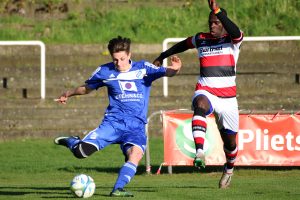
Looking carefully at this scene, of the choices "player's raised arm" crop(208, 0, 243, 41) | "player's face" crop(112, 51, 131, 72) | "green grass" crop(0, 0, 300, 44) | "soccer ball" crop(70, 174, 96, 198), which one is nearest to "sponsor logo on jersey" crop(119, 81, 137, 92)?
"player's face" crop(112, 51, 131, 72)

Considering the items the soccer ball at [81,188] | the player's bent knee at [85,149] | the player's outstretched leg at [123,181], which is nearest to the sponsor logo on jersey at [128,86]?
the player's bent knee at [85,149]

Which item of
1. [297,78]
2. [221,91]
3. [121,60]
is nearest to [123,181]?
[121,60]

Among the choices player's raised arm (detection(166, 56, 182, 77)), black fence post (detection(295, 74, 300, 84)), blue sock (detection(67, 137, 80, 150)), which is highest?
player's raised arm (detection(166, 56, 182, 77))

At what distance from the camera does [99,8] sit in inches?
977

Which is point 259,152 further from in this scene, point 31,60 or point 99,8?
point 99,8

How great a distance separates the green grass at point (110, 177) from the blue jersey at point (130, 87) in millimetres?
1033

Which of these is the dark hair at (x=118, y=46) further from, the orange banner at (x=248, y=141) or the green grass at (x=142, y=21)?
the green grass at (x=142, y=21)

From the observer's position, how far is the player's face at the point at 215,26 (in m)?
12.3

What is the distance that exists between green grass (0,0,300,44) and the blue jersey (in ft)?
38.8

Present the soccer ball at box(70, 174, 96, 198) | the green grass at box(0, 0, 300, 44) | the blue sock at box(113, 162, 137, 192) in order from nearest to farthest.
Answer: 1. the soccer ball at box(70, 174, 96, 198)
2. the blue sock at box(113, 162, 137, 192)
3. the green grass at box(0, 0, 300, 44)

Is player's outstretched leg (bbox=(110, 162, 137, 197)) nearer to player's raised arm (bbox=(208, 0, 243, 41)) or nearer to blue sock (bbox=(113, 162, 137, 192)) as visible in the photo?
blue sock (bbox=(113, 162, 137, 192))

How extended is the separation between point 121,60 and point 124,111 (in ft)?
2.02

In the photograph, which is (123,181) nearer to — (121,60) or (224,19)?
(121,60)

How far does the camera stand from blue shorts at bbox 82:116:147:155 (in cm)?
1150
